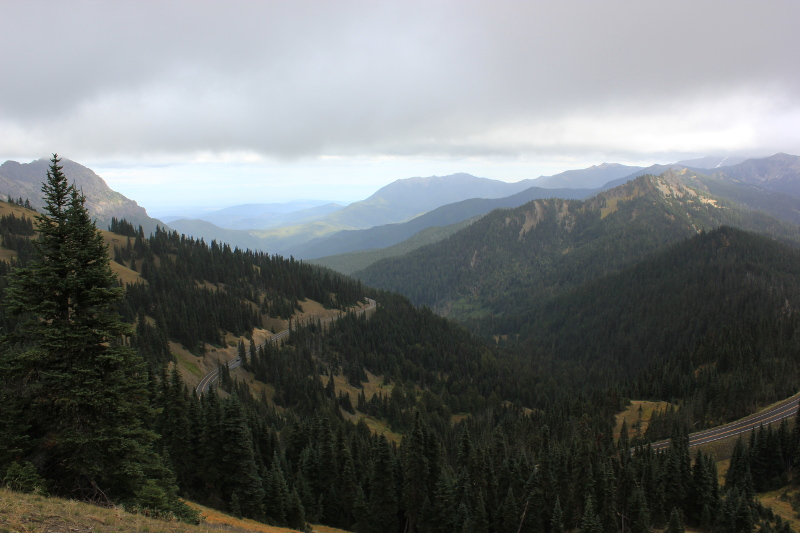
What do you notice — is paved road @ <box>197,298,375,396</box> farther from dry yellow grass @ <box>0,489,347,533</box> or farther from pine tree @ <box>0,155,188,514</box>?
dry yellow grass @ <box>0,489,347,533</box>

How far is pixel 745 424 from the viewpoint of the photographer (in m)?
105

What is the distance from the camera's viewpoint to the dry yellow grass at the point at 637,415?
375 feet

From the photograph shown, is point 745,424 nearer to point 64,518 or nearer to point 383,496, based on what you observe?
point 383,496

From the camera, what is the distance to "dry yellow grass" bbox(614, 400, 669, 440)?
114 meters

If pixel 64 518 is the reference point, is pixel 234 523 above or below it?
below

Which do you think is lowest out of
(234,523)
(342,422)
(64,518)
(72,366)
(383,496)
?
(342,422)

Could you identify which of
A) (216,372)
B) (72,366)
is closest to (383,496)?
(72,366)

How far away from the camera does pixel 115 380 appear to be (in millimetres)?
21406

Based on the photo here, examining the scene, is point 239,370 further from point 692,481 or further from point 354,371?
point 692,481

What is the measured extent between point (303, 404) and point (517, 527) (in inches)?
2873

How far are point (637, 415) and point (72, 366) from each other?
139 meters

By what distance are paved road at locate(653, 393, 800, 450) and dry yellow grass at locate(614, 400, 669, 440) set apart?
13148 mm

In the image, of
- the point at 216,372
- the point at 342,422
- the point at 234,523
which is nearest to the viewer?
the point at 234,523

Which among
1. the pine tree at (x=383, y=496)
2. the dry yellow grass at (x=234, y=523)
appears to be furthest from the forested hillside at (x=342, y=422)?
the dry yellow grass at (x=234, y=523)
